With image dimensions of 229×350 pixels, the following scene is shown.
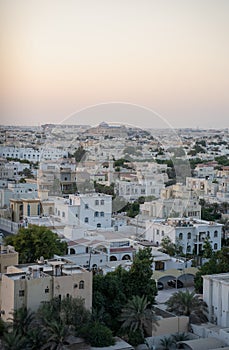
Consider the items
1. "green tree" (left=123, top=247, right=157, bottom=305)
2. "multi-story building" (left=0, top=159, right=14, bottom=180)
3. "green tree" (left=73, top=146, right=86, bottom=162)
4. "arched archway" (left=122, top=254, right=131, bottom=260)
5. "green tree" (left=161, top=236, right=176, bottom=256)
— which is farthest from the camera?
"multi-story building" (left=0, top=159, right=14, bottom=180)

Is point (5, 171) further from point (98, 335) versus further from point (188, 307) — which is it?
point (98, 335)

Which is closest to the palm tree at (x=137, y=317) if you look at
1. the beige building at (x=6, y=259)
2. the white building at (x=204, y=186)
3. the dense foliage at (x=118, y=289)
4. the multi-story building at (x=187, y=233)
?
the dense foliage at (x=118, y=289)

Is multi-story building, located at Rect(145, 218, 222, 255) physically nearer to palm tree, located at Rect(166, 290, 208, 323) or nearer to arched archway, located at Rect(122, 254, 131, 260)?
arched archway, located at Rect(122, 254, 131, 260)

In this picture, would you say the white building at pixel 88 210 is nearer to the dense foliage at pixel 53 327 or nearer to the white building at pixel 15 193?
the white building at pixel 15 193

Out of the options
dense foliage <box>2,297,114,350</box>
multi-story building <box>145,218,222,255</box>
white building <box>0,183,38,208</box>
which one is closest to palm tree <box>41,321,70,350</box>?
dense foliage <box>2,297,114,350</box>

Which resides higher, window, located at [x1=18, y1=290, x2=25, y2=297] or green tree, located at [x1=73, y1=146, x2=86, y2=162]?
green tree, located at [x1=73, y1=146, x2=86, y2=162]

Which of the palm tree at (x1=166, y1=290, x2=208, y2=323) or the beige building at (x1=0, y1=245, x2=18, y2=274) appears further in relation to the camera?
the beige building at (x1=0, y1=245, x2=18, y2=274)

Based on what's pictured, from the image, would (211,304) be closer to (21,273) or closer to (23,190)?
(21,273)
